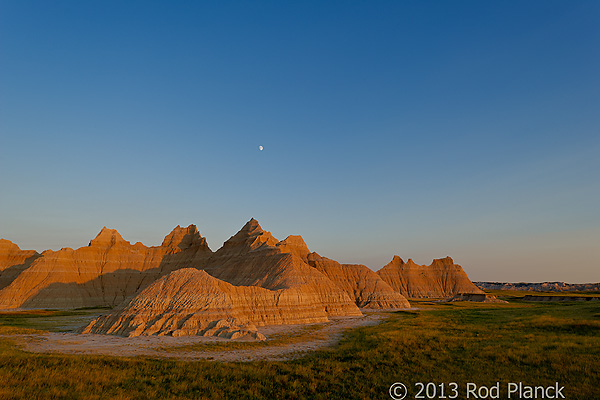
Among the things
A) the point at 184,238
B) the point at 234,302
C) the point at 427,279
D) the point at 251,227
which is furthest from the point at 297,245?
the point at 427,279

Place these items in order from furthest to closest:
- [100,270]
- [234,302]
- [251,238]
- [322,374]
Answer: [100,270] < [251,238] < [234,302] < [322,374]

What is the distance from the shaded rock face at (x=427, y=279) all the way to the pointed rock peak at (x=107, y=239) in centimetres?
11776

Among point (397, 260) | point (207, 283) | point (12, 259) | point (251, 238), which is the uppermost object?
point (251, 238)

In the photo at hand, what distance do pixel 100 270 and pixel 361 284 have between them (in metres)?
92.8

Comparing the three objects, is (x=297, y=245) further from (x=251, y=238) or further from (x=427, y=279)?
(x=427, y=279)

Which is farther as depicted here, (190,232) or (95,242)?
(190,232)

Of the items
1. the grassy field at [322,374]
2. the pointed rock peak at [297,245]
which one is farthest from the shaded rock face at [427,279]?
the grassy field at [322,374]

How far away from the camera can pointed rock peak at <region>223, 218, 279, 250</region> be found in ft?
349

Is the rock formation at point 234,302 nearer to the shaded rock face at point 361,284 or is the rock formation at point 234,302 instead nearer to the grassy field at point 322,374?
the grassy field at point 322,374

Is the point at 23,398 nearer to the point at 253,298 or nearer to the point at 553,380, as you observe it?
the point at 553,380

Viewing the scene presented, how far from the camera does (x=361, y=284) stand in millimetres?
114125

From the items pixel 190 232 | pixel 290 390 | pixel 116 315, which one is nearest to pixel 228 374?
pixel 290 390

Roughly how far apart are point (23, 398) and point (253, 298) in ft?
151

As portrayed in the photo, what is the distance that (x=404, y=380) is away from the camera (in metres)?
18.7
